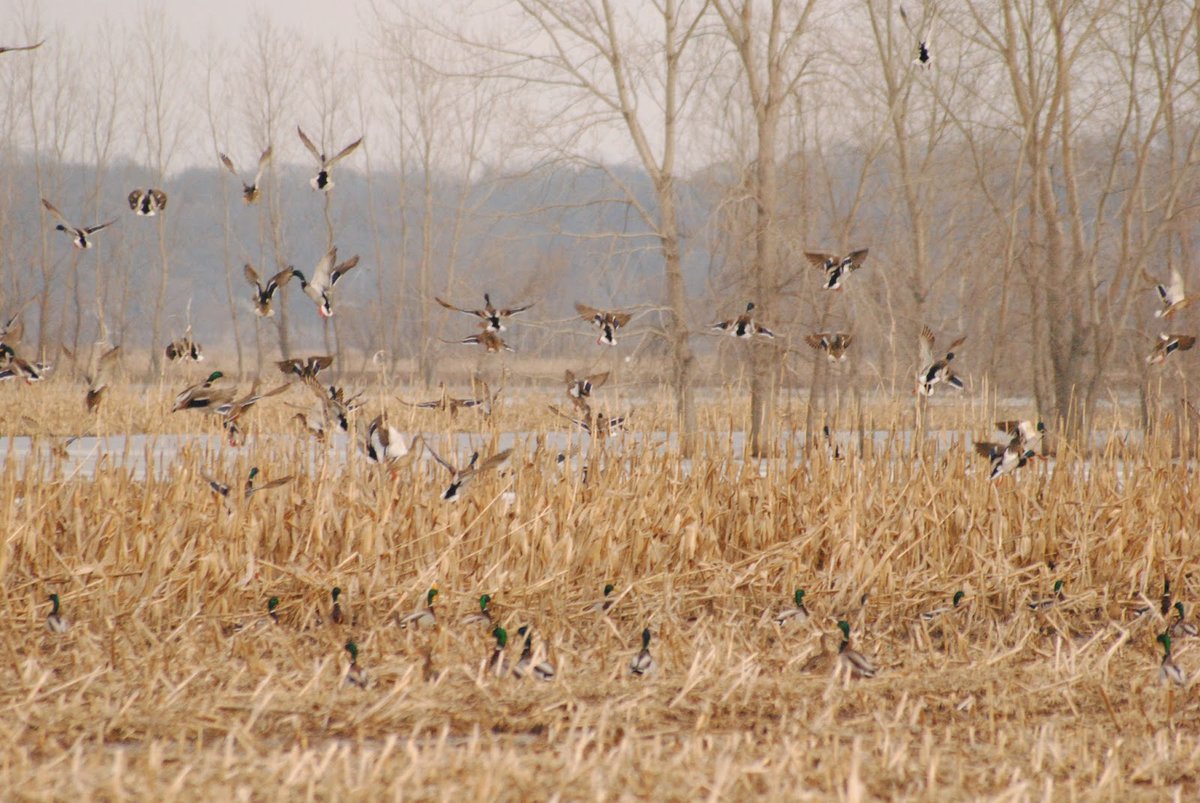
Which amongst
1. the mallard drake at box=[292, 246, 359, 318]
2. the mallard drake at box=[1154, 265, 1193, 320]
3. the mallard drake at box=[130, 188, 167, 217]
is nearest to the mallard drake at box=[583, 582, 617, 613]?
the mallard drake at box=[292, 246, 359, 318]

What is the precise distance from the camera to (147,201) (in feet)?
17.4

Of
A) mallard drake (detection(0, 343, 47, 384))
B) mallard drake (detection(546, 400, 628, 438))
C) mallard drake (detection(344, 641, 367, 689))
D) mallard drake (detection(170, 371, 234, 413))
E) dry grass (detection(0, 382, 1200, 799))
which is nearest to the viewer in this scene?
dry grass (detection(0, 382, 1200, 799))

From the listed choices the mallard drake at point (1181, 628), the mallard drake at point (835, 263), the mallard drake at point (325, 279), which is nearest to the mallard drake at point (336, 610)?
the mallard drake at point (325, 279)

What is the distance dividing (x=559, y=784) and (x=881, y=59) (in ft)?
33.0

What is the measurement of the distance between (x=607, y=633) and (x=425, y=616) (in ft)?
2.35

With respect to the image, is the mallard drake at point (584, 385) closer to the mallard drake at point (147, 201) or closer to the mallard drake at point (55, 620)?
the mallard drake at point (147, 201)

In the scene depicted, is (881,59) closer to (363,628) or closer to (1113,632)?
(1113,632)

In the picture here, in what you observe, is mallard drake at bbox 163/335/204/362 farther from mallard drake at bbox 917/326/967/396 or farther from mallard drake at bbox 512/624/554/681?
mallard drake at bbox 917/326/967/396

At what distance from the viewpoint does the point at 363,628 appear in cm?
414

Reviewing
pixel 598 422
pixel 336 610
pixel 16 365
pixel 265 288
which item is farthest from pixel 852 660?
pixel 16 365

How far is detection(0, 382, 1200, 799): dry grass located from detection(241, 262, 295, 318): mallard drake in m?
0.75

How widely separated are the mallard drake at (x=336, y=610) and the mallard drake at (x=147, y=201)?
2261 millimetres

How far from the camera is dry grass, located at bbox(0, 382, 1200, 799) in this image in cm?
269

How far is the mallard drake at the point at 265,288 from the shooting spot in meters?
4.22
